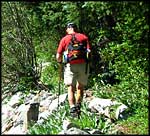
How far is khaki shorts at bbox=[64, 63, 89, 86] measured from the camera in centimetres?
962

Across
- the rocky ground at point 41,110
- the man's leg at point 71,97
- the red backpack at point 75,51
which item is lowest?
the rocky ground at point 41,110

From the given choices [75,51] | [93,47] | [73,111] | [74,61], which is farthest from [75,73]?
[93,47]

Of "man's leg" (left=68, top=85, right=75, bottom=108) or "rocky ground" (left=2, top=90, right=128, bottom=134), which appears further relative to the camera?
"rocky ground" (left=2, top=90, right=128, bottom=134)

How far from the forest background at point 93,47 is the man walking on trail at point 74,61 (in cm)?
63

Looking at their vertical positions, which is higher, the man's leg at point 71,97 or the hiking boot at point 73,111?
the man's leg at point 71,97

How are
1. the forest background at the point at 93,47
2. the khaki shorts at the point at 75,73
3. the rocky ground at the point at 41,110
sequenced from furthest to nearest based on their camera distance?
the rocky ground at the point at 41,110 → the khaki shorts at the point at 75,73 → the forest background at the point at 93,47

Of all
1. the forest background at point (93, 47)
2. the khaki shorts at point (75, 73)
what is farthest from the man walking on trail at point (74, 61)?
the forest background at point (93, 47)

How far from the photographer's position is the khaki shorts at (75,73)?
379 inches

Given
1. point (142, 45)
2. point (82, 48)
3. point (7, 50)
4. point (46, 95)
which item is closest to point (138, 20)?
point (142, 45)

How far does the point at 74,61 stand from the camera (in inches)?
375

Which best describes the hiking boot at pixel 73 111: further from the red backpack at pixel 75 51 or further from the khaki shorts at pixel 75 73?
the red backpack at pixel 75 51

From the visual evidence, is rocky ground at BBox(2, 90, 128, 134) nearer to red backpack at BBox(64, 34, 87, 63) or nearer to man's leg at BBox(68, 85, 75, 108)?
man's leg at BBox(68, 85, 75, 108)

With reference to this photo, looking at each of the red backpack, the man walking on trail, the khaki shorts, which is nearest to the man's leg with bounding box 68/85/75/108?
the man walking on trail

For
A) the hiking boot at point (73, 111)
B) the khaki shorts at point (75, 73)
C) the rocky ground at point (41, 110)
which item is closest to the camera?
the hiking boot at point (73, 111)
